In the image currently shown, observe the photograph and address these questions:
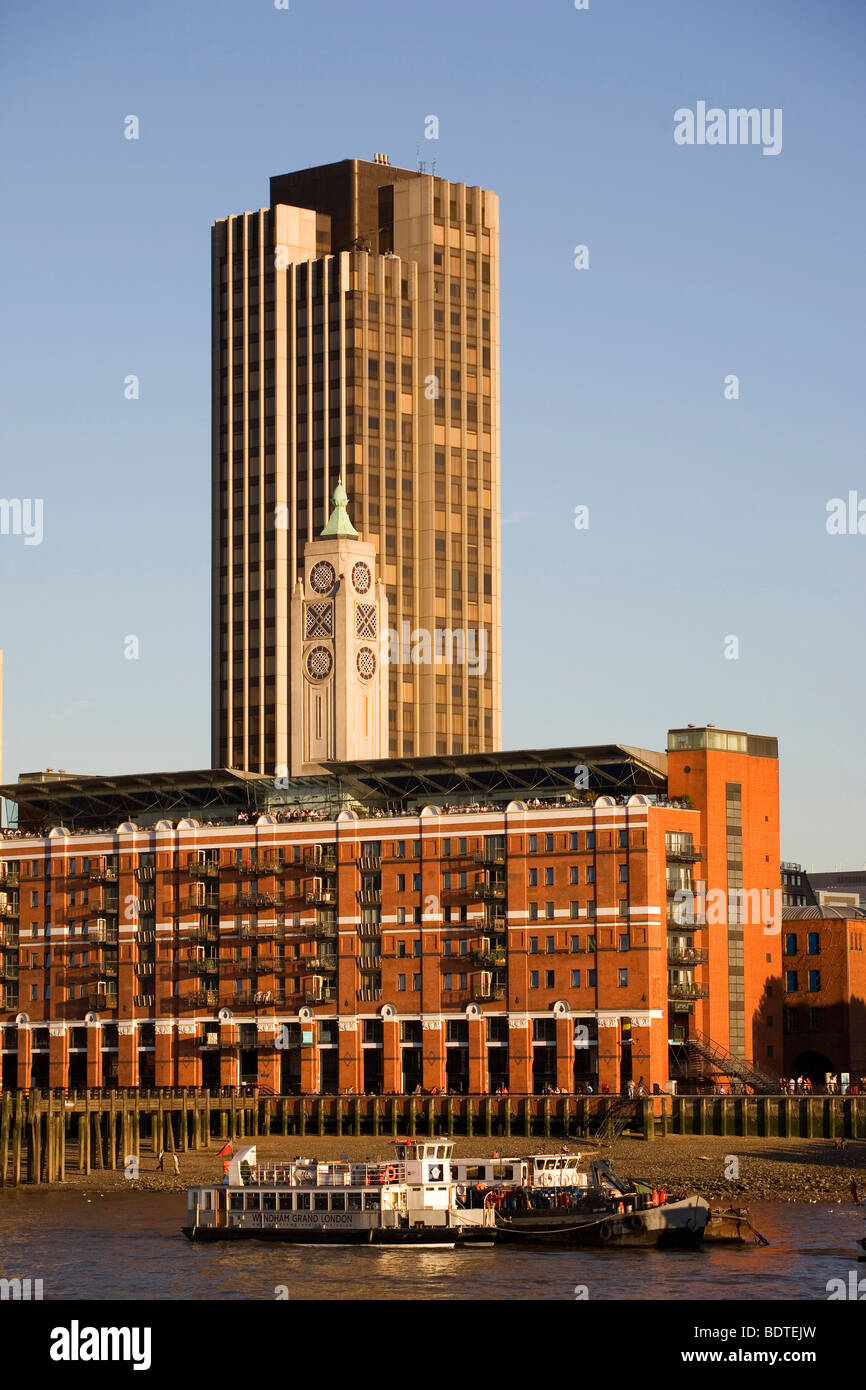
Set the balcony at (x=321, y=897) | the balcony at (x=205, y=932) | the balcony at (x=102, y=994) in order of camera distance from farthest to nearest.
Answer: the balcony at (x=102, y=994) < the balcony at (x=205, y=932) < the balcony at (x=321, y=897)

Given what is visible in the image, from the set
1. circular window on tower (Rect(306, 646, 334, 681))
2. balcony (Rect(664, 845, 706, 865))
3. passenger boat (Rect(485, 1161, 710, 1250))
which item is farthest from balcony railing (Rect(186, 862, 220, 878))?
passenger boat (Rect(485, 1161, 710, 1250))

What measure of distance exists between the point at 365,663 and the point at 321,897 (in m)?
29.4

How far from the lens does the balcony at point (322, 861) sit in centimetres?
17375

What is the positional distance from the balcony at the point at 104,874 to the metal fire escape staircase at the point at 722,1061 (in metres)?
44.2

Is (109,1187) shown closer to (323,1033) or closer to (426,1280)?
(323,1033)

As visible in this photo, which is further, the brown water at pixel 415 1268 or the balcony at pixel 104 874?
the balcony at pixel 104 874

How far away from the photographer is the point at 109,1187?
142625 mm

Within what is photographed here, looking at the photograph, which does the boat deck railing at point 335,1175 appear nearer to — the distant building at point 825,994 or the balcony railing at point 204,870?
the balcony railing at point 204,870

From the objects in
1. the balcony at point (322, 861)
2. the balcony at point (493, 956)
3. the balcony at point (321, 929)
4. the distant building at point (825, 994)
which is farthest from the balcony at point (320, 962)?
the distant building at point (825, 994)

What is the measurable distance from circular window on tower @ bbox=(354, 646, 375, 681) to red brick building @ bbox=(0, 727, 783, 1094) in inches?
660

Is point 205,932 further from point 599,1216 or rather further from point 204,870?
point 599,1216

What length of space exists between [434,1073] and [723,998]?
20144 millimetres
